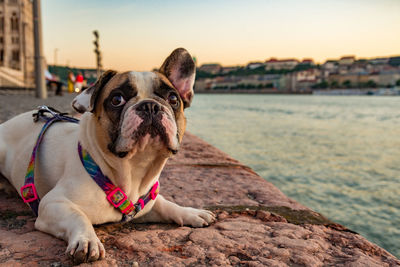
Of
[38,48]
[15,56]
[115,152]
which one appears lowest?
[115,152]

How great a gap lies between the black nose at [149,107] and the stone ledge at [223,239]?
75cm

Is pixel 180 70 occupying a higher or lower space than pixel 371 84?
lower

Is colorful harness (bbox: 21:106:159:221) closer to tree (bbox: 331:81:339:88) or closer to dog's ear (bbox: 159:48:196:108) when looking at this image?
dog's ear (bbox: 159:48:196:108)

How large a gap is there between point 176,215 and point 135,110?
2.81 feet

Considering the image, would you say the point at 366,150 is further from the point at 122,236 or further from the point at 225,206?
the point at 122,236

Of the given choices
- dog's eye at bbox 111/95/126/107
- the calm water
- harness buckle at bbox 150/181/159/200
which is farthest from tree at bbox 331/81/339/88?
dog's eye at bbox 111/95/126/107

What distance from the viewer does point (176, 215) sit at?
2455 millimetres

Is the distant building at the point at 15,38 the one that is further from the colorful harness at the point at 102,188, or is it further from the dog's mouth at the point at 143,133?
the dog's mouth at the point at 143,133

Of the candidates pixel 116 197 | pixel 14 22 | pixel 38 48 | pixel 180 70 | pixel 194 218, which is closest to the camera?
pixel 116 197

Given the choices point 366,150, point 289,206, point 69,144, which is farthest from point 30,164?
point 366,150

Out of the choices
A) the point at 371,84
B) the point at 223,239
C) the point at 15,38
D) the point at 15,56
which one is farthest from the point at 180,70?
the point at 371,84

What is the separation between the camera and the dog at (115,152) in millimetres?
2006

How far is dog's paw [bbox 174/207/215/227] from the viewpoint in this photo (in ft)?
7.84

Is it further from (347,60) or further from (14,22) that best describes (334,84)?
(14,22)
